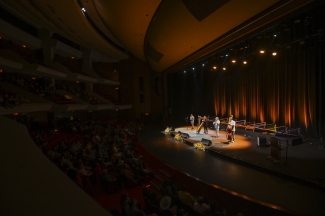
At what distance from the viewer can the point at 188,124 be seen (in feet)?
68.5

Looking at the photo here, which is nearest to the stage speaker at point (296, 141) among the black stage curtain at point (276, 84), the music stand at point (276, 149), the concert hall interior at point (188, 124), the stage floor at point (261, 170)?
the concert hall interior at point (188, 124)

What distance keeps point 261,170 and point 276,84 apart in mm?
9103

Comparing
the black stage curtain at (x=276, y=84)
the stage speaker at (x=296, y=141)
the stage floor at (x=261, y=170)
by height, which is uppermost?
the black stage curtain at (x=276, y=84)

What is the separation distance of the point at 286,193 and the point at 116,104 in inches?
795

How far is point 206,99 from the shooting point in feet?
73.9

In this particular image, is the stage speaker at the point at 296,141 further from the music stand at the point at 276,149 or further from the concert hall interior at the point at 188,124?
the music stand at the point at 276,149

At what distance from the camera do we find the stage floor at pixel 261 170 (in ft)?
18.4

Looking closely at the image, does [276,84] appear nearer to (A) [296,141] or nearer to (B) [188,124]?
(A) [296,141]

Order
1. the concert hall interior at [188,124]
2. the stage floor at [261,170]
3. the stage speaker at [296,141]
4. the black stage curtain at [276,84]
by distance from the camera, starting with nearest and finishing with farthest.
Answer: the concert hall interior at [188,124], the stage floor at [261,170], the stage speaker at [296,141], the black stage curtain at [276,84]

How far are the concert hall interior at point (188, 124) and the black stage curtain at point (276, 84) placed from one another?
0.21ft

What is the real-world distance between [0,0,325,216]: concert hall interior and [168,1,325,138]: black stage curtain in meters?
0.06

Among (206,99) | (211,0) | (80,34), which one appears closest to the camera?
(211,0)

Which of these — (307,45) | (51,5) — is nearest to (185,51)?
(307,45)

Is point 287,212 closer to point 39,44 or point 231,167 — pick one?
point 231,167
